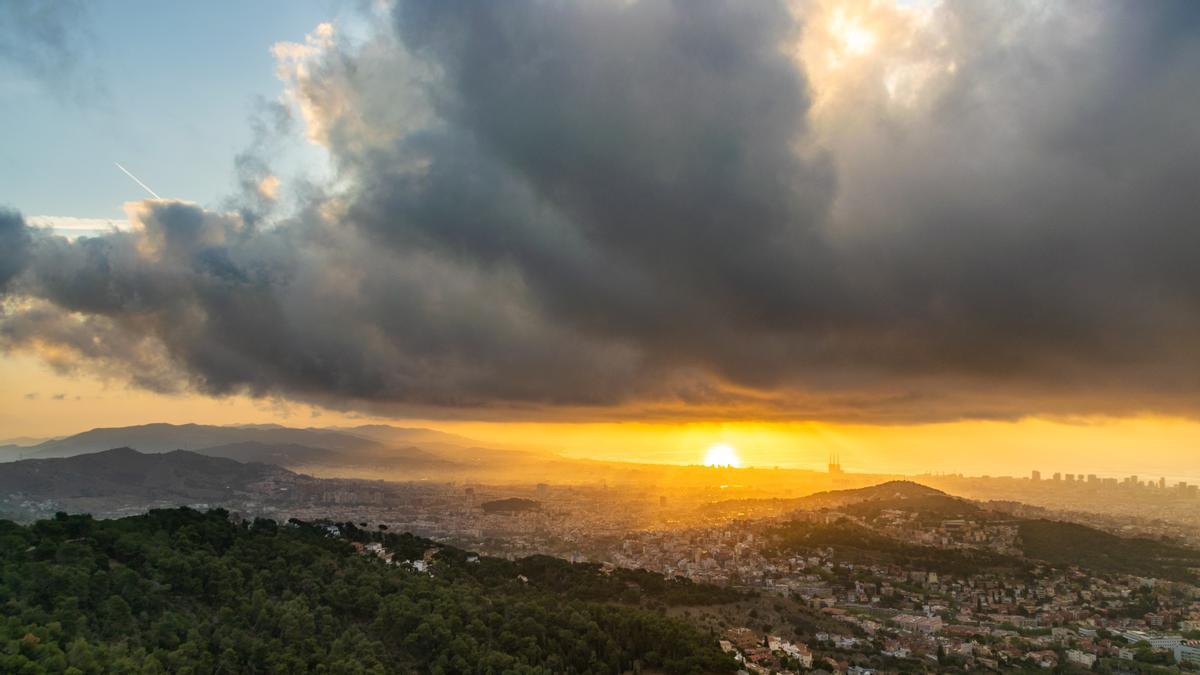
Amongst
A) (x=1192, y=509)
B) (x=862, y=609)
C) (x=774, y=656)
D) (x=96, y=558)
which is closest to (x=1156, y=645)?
(x=862, y=609)

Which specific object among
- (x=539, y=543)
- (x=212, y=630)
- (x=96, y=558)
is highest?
(x=96, y=558)

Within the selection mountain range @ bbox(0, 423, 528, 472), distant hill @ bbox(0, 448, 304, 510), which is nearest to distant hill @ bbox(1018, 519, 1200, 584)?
distant hill @ bbox(0, 448, 304, 510)

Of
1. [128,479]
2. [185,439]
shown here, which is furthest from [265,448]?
[128,479]

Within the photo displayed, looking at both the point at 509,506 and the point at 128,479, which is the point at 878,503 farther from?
the point at 128,479

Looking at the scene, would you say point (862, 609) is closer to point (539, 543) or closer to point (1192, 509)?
point (539, 543)

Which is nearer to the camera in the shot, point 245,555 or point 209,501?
point 245,555

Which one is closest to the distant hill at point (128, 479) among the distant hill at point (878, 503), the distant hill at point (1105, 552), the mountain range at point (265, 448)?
the mountain range at point (265, 448)

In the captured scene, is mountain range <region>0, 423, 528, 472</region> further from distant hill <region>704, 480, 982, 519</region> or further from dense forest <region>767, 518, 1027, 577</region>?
dense forest <region>767, 518, 1027, 577</region>
